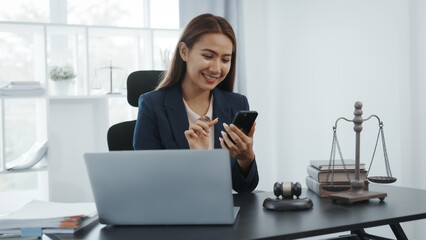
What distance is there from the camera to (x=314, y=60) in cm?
342

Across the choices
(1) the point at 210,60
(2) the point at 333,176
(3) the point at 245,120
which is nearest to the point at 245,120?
(3) the point at 245,120

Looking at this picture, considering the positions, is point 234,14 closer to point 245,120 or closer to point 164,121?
point 164,121

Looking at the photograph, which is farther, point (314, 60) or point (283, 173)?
point (283, 173)

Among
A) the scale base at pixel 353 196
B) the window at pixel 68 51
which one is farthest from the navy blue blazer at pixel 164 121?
the window at pixel 68 51

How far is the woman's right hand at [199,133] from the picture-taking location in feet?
4.65

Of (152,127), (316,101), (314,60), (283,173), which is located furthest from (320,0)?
(152,127)

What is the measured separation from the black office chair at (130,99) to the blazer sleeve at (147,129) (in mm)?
230

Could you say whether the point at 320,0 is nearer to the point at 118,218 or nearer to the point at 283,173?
the point at 283,173

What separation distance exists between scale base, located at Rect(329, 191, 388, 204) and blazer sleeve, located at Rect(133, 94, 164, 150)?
2.33 ft

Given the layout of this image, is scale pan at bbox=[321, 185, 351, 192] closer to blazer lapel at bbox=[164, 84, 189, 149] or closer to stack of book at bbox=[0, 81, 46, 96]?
blazer lapel at bbox=[164, 84, 189, 149]

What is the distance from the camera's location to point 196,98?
1843 mm

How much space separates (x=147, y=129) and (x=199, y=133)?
1.19 ft

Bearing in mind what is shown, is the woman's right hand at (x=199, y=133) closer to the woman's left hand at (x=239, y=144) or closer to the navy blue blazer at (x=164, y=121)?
the woman's left hand at (x=239, y=144)

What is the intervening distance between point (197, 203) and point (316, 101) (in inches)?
100
